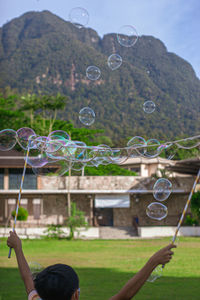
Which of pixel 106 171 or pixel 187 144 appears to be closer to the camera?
pixel 187 144

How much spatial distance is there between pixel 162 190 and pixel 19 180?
65.2 feet

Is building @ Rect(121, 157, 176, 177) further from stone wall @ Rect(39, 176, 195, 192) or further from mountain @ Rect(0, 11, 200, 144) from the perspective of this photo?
Answer: stone wall @ Rect(39, 176, 195, 192)

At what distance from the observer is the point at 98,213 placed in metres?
25.8

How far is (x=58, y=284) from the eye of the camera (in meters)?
1.17

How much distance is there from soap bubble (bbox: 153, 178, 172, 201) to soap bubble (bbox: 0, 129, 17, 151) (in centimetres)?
222

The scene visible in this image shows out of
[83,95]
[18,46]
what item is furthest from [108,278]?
[18,46]

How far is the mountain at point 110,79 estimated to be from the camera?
483 inches

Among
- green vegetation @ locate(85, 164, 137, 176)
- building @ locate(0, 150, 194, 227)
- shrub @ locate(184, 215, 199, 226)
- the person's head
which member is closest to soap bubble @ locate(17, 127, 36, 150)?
the person's head

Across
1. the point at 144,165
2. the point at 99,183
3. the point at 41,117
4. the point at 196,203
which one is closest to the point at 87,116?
the point at 196,203

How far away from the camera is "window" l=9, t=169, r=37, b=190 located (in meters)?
24.2

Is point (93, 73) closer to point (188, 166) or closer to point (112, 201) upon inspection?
point (188, 166)

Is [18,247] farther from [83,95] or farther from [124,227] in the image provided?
[83,95]

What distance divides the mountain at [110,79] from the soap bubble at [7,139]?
3643mm

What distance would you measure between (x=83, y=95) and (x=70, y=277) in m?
25.7
